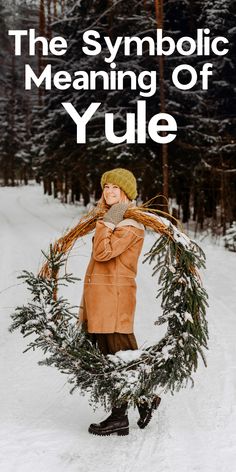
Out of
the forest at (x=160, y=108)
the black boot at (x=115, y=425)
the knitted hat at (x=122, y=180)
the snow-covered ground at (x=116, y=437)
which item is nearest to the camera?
the snow-covered ground at (x=116, y=437)

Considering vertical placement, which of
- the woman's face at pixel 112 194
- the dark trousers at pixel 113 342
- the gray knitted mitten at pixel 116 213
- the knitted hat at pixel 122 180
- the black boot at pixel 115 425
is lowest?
the black boot at pixel 115 425

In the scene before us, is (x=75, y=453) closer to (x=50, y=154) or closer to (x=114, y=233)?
(x=114, y=233)

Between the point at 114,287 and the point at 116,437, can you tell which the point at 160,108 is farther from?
the point at 116,437

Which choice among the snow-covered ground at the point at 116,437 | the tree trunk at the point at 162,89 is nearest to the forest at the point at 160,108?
the tree trunk at the point at 162,89

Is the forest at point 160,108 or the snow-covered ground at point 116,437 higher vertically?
the forest at point 160,108

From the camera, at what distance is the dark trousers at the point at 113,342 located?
4547 mm

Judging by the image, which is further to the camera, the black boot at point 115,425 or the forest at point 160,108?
the forest at point 160,108

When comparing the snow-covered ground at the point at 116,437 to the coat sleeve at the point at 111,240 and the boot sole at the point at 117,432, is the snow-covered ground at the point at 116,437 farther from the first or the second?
the coat sleeve at the point at 111,240

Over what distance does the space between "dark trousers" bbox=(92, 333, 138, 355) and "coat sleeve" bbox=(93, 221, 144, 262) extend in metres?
0.61

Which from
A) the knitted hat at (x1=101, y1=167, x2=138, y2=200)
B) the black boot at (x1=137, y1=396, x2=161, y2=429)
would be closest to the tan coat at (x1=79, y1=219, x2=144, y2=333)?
the knitted hat at (x1=101, y1=167, x2=138, y2=200)

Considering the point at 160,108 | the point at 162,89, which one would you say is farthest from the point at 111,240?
the point at 160,108

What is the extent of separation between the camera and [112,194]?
4.65 m

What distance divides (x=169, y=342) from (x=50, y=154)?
19996mm

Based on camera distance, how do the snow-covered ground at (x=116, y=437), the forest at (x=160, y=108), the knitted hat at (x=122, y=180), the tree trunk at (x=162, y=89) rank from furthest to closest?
1. the forest at (x=160, y=108)
2. the tree trunk at (x=162, y=89)
3. the knitted hat at (x=122, y=180)
4. the snow-covered ground at (x=116, y=437)
